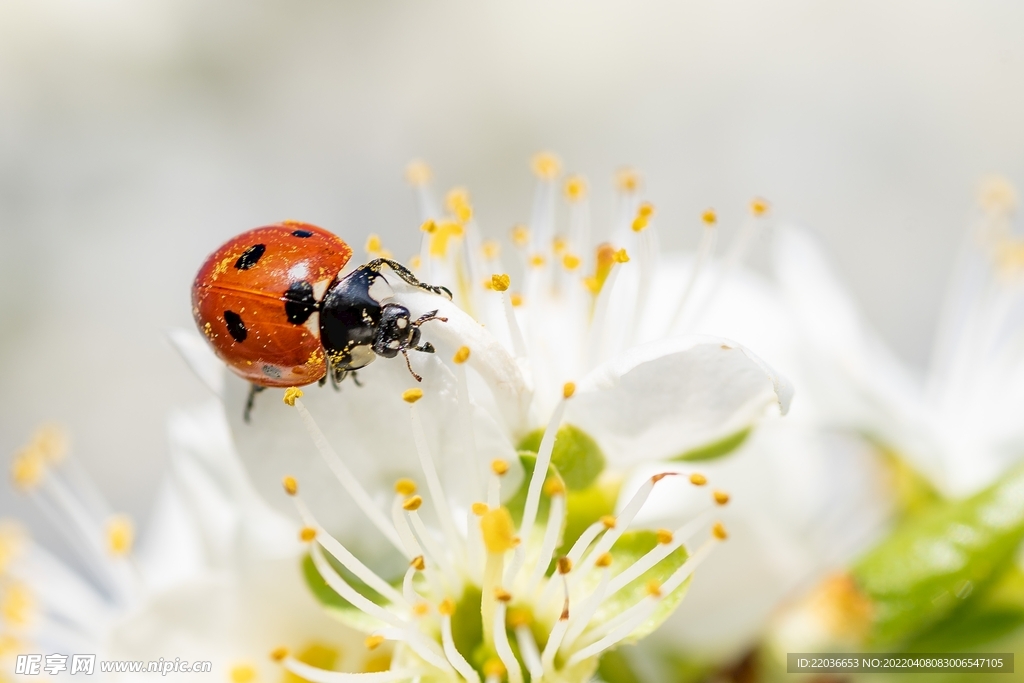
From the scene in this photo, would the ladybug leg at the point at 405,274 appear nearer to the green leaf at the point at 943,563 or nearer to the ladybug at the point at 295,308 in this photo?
the ladybug at the point at 295,308

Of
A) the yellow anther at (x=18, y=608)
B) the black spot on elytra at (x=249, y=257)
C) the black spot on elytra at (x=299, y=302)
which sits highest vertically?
the black spot on elytra at (x=249, y=257)

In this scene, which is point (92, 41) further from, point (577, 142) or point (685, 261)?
point (685, 261)

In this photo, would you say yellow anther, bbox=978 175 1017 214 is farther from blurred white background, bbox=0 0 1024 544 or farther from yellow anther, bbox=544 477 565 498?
blurred white background, bbox=0 0 1024 544

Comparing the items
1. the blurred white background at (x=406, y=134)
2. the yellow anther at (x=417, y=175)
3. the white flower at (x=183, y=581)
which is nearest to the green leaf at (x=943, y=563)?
the white flower at (x=183, y=581)

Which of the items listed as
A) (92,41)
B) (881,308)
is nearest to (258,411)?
(881,308)

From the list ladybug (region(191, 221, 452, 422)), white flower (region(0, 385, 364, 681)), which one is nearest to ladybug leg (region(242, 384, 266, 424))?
ladybug (region(191, 221, 452, 422))

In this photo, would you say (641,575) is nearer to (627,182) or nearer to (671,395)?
(671,395)
